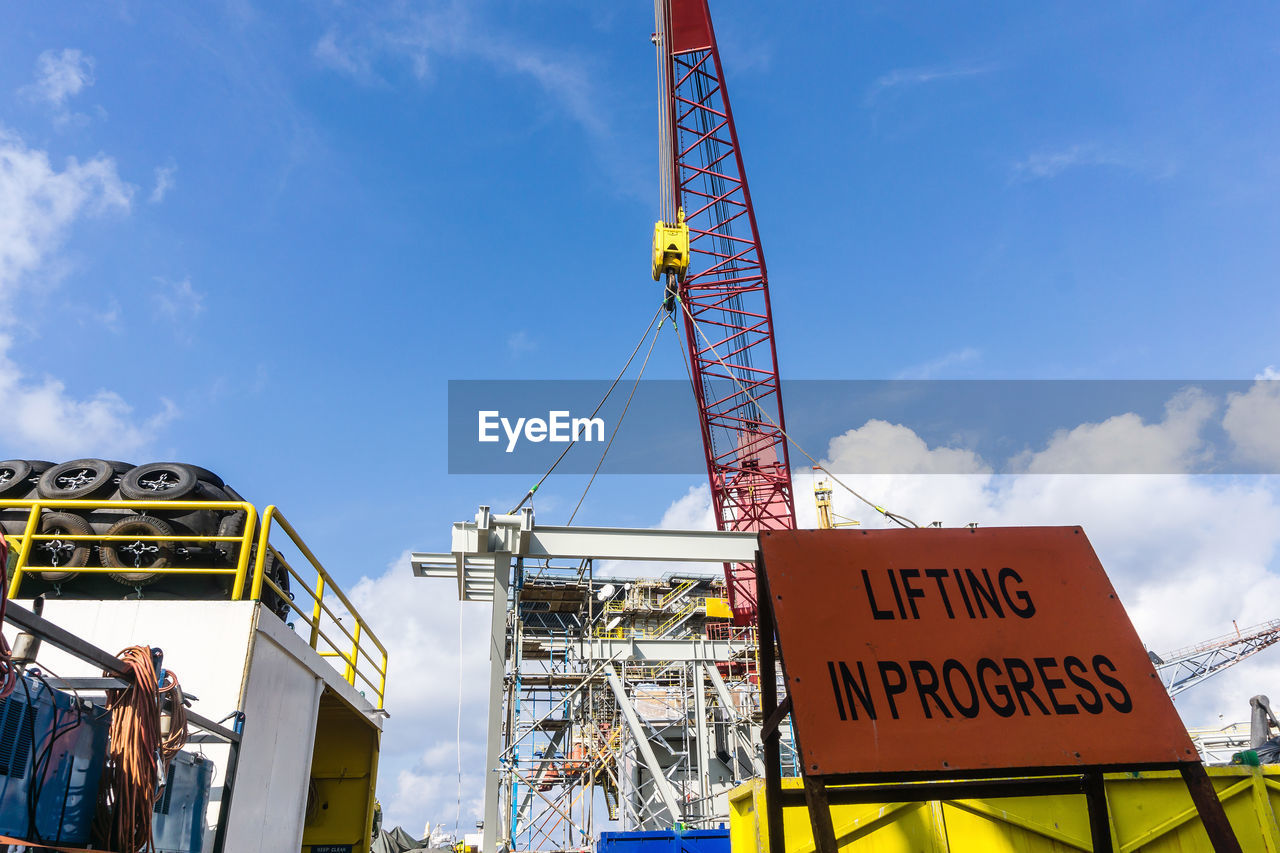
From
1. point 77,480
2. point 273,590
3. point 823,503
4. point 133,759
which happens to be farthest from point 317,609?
point 823,503

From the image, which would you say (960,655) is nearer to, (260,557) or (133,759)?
(133,759)

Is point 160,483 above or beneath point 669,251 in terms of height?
beneath

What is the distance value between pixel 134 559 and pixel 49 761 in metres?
4.75

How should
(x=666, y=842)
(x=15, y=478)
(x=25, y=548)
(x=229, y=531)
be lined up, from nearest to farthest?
(x=25, y=548), (x=229, y=531), (x=15, y=478), (x=666, y=842)

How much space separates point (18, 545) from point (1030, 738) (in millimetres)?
9579

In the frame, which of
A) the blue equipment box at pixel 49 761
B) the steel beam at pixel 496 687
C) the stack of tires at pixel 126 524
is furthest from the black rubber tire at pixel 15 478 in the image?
the steel beam at pixel 496 687

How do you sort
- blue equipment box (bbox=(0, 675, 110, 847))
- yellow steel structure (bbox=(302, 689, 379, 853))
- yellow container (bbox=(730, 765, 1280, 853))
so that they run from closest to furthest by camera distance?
blue equipment box (bbox=(0, 675, 110, 847))
yellow container (bbox=(730, 765, 1280, 853))
yellow steel structure (bbox=(302, 689, 379, 853))

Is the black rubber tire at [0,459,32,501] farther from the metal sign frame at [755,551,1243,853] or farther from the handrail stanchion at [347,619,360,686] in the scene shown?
the metal sign frame at [755,551,1243,853]

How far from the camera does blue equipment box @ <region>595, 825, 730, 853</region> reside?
1611cm

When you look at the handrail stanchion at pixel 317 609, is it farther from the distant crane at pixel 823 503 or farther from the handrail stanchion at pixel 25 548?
the distant crane at pixel 823 503

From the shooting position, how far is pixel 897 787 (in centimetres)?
516

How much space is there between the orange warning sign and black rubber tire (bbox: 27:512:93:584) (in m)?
7.79

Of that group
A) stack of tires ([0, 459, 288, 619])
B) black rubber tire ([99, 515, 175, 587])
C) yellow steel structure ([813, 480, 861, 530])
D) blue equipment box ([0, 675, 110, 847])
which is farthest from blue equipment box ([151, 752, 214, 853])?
yellow steel structure ([813, 480, 861, 530])

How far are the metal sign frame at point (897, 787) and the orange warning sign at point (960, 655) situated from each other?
0.30 feet
